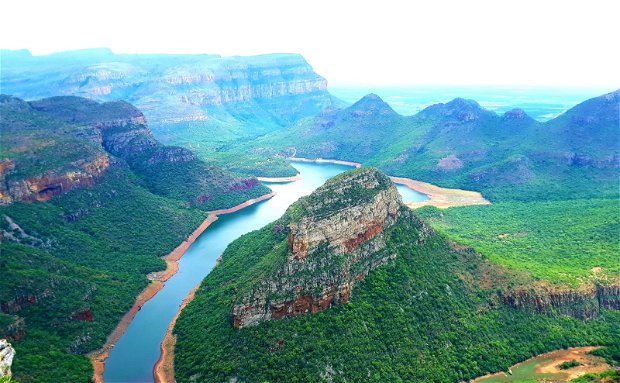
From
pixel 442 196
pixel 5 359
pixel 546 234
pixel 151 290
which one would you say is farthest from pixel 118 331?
pixel 442 196

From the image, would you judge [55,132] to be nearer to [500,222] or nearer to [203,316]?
[203,316]

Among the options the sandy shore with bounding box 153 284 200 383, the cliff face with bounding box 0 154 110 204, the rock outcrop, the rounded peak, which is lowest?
the sandy shore with bounding box 153 284 200 383

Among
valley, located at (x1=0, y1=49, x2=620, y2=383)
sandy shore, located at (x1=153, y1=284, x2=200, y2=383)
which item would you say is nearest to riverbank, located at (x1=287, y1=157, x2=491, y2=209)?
valley, located at (x1=0, y1=49, x2=620, y2=383)

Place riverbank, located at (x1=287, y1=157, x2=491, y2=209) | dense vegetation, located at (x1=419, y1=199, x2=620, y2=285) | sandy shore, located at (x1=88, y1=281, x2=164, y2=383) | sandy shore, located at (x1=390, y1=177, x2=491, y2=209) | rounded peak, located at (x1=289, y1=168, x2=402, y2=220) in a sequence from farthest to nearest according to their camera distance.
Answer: sandy shore, located at (x1=390, y1=177, x2=491, y2=209)
riverbank, located at (x1=287, y1=157, x2=491, y2=209)
dense vegetation, located at (x1=419, y1=199, x2=620, y2=285)
rounded peak, located at (x1=289, y1=168, x2=402, y2=220)
sandy shore, located at (x1=88, y1=281, x2=164, y2=383)

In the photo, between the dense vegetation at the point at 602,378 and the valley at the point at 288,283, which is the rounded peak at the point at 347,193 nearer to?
the valley at the point at 288,283

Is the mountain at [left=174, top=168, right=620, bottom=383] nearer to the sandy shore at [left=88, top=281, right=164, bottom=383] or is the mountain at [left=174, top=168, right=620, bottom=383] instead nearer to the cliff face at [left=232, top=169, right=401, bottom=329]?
the cliff face at [left=232, top=169, right=401, bottom=329]

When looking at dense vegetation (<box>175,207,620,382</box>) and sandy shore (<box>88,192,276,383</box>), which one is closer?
dense vegetation (<box>175,207,620,382</box>)
